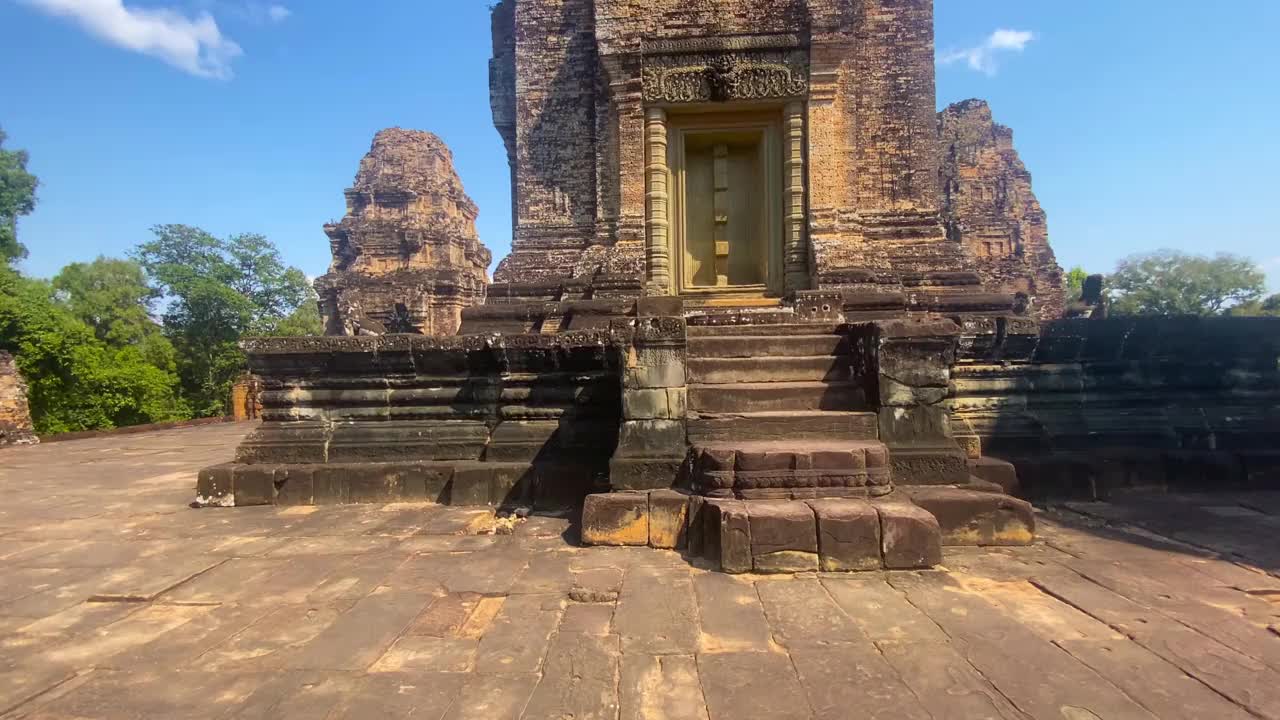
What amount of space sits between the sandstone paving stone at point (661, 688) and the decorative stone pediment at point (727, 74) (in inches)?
264

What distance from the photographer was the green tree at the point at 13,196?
80.0ft

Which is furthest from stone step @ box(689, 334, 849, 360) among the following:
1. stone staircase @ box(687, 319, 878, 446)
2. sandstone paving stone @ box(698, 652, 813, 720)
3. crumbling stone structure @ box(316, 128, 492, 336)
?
crumbling stone structure @ box(316, 128, 492, 336)

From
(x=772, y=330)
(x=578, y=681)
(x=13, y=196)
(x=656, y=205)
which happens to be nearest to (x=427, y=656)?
(x=578, y=681)

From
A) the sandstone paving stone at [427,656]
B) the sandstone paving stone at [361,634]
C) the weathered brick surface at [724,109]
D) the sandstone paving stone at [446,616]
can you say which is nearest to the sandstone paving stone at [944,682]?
the sandstone paving stone at [427,656]

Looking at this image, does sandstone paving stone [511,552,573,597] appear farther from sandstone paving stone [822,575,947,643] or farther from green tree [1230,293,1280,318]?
green tree [1230,293,1280,318]

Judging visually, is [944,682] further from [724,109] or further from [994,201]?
[994,201]

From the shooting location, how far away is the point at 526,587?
3340mm

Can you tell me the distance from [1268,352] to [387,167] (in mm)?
21998

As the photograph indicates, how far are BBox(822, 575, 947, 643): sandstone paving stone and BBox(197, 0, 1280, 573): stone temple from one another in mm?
205

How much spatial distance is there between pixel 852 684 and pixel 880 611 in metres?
0.71

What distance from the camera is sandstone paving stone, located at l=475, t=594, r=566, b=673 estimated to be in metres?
Answer: 2.53

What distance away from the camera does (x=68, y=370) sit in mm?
17891

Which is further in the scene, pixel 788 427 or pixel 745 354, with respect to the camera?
pixel 745 354

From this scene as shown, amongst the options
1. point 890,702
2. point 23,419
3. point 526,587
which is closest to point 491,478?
point 526,587
